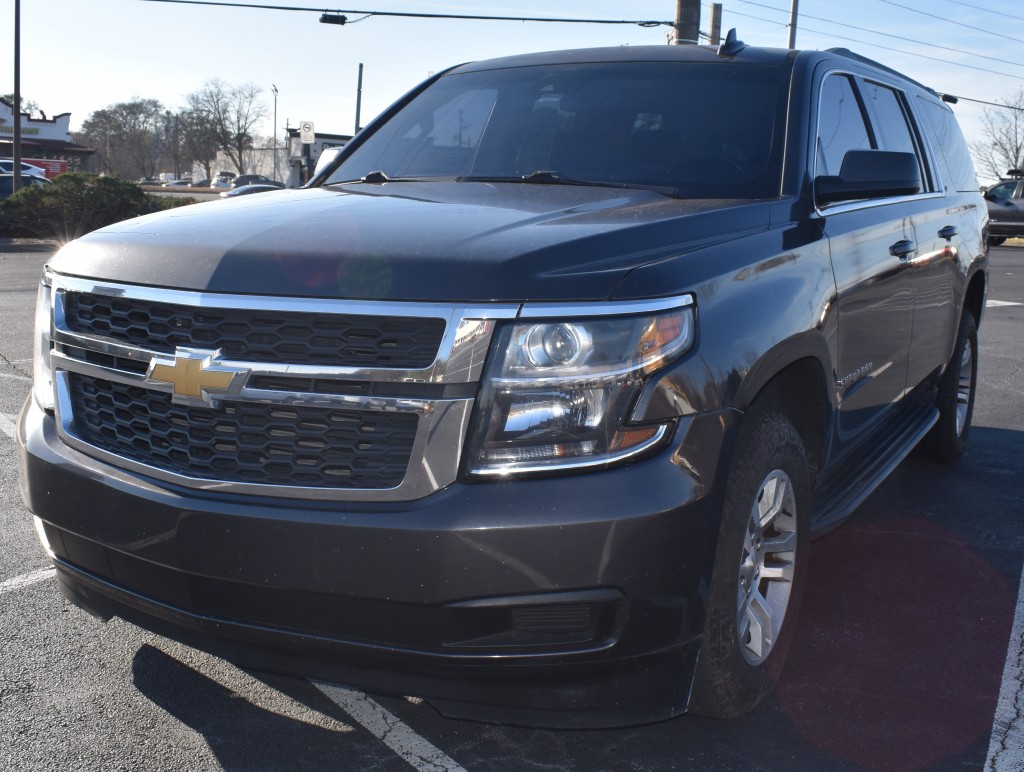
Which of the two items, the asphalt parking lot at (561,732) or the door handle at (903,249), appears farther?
the door handle at (903,249)

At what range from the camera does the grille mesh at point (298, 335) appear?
7.80ft

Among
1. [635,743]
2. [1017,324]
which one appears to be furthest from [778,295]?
[1017,324]

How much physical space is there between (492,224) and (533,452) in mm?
712

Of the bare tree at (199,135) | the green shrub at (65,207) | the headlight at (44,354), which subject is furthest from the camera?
the bare tree at (199,135)

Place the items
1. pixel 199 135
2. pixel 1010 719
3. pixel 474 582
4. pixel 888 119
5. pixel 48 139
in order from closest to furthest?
pixel 474 582, pixel 1010 719, pixel 888 119, pixel 48 139, pixel 199 135

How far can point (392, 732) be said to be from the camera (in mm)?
3000

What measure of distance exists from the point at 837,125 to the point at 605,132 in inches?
35.3

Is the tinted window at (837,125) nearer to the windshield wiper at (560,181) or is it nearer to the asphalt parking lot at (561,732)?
the windshield wiper at (560,181)

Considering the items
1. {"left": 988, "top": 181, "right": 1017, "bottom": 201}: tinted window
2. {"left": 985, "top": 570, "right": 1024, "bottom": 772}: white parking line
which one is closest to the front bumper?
{"left": 985, "top": 570, "right": 1024, "bottom": 772}: white parking line

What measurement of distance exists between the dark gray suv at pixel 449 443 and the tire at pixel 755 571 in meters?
0.01

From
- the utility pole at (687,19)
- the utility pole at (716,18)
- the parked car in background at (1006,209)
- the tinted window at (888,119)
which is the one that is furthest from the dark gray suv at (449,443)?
the parked car in background at (1006,209)

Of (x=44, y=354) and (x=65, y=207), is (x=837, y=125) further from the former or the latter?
(x=65, y=207)

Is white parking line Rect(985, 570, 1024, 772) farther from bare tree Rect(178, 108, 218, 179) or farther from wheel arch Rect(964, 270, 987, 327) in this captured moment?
bare tree Rect(178, 108, 218, 179)

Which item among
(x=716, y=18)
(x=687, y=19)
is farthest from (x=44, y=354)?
(x=716, y=18)
